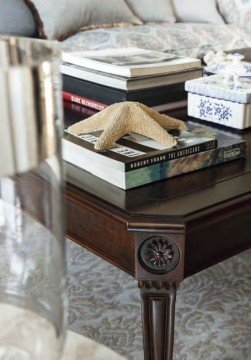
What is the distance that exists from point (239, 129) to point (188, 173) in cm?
28

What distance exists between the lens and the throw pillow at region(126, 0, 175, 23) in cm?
252

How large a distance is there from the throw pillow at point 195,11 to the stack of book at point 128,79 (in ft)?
4.65

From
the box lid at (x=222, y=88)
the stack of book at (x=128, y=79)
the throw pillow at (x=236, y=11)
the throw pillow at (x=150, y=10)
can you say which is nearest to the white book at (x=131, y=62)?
the stack of book at (x=128, y=79)

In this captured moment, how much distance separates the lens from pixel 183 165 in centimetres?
85

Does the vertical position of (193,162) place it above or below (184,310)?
above

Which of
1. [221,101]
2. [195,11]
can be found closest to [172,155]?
[221,101]

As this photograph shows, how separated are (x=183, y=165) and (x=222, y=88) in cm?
30

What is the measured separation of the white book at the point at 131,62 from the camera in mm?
1223

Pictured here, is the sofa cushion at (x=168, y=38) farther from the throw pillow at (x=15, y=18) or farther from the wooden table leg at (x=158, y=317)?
the wooden table leg at (x=158, y=317)

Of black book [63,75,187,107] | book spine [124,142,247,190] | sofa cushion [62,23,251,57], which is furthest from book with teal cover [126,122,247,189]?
sofa cushion [62,23,251,57]

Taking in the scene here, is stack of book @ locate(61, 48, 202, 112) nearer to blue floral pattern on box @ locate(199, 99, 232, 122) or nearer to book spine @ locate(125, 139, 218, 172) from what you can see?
blue floral pattern on box @ locate(199, 99, 232, 122)

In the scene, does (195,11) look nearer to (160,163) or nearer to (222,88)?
(222,88)

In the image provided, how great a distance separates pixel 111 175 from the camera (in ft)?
2.67

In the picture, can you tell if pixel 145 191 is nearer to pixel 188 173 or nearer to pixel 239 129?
pixel 188 173
